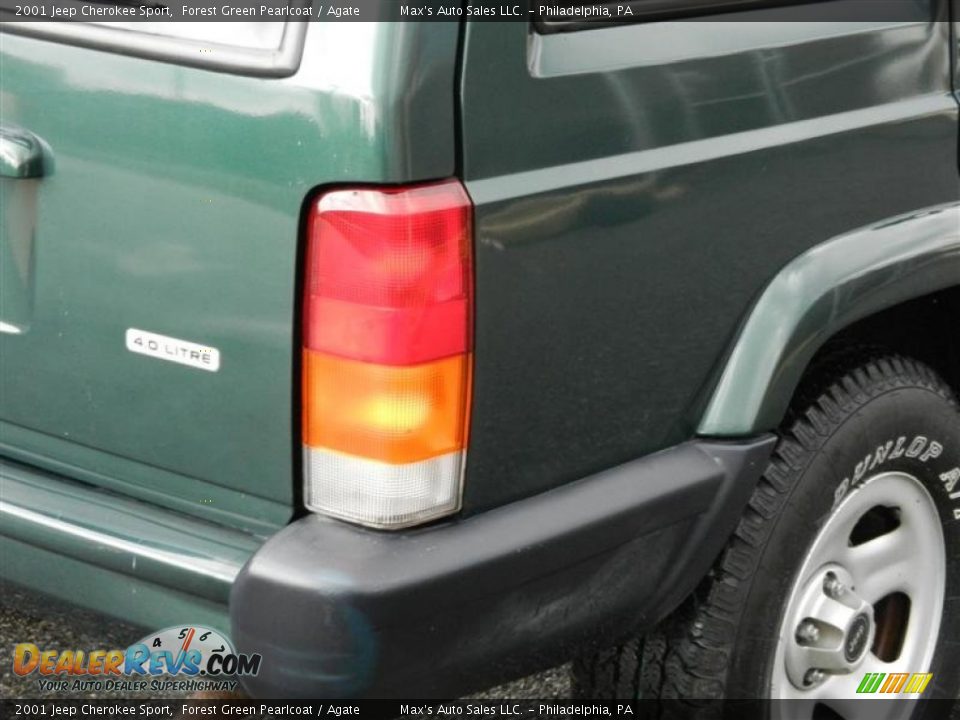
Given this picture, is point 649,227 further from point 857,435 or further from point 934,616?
point 934,616

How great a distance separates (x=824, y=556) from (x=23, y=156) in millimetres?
1462

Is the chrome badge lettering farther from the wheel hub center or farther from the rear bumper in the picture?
the wheel hub center

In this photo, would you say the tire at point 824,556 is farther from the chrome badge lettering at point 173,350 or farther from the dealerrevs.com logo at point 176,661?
the chrome badge lettering at point 173,350

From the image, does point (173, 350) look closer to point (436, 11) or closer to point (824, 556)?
point (436, 11)

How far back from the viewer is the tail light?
6.34ft

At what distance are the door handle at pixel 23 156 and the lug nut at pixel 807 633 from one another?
1.45 meters

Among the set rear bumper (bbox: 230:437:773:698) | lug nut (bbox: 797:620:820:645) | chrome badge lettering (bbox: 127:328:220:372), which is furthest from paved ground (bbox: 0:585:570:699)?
chrome badge lettering (bbox: 127:328:220:372)

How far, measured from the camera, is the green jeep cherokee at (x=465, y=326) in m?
1.96

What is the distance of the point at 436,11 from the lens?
1931 millimetres

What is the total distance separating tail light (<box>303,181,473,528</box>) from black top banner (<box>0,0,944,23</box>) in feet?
0.75

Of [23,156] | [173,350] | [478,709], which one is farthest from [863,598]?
[23,156]

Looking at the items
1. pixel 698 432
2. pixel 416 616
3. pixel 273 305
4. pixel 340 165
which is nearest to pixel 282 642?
pixel 416 616

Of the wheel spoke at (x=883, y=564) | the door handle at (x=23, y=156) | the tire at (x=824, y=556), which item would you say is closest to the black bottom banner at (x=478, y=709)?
the tire at (x=824, y=556)

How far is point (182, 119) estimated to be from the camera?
2.02 m
